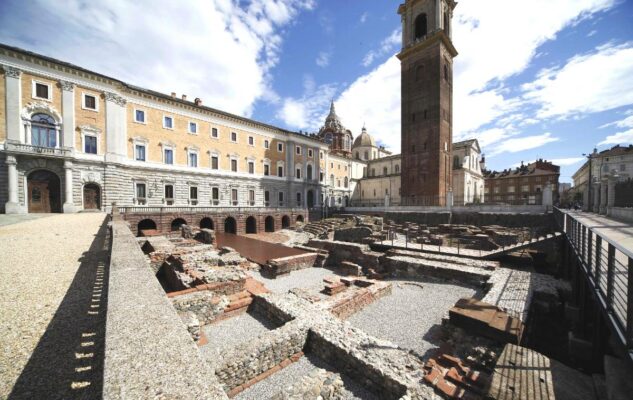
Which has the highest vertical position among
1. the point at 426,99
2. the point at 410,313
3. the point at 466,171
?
the point at 426,99

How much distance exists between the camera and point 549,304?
7.34 meters

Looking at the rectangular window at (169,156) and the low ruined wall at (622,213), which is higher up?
the rectangular window at (169,156)

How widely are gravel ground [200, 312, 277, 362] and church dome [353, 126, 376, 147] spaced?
56603mm

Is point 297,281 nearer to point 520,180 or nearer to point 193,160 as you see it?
point 193,160

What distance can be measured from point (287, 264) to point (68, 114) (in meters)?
25.2

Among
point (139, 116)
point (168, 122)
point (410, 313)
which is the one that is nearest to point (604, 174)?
point (410, 313)

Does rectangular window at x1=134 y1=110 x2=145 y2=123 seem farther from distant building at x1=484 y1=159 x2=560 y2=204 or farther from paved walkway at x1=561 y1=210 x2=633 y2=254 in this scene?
distant building at x1=484 y1=159 x2=560 y2=204

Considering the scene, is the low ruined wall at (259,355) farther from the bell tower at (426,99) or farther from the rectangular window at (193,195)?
the bell tower at (426,99)

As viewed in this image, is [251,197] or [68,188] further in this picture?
[251,197]

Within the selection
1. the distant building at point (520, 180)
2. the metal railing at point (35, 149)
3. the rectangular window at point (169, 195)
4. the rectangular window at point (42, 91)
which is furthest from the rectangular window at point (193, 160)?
the distant building at point (520, 180)

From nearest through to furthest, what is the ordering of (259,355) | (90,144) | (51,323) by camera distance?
(51,323) < (259,355) < (90,144)

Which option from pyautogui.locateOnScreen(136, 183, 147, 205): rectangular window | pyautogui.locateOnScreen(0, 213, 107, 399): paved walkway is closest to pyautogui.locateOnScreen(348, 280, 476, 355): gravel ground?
pyautogui.locateOnScreen(0, 213, 107, 399): paved walkway

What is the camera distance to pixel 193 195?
2995 centimetres

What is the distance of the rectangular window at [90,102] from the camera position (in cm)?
2336
